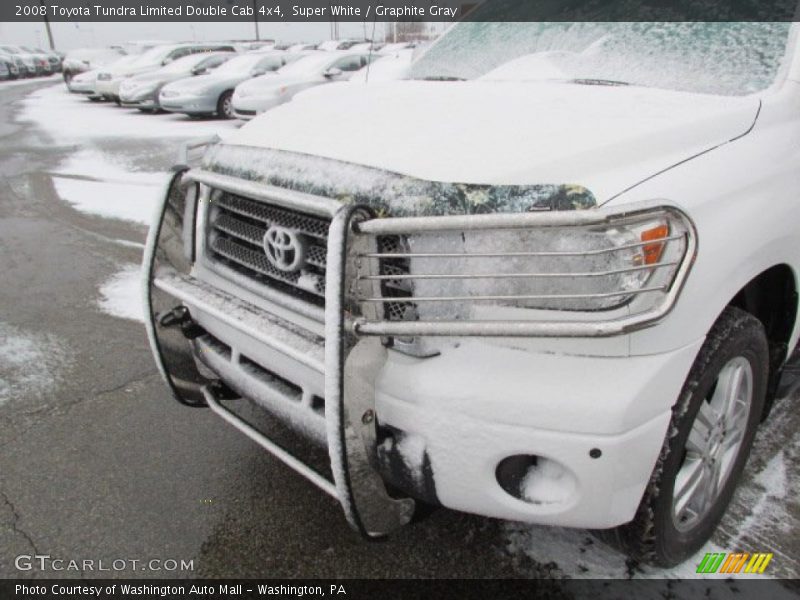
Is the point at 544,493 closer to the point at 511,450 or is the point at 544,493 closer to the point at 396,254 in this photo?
the point at 511,450

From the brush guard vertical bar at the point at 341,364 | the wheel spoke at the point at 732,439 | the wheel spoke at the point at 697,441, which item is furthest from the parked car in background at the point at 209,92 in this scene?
the wheel spoke at the point at 697,441

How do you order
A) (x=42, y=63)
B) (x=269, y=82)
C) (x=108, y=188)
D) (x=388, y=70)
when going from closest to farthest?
1. (x=388, y=70)
2. (x=108, y=188)
3. (x=269, y=82)
4. (x=42, y=63)

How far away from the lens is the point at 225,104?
14500 mm

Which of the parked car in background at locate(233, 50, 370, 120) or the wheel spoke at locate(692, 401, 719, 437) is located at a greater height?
the wheel spoke at locate(692, 401, 719, 437)

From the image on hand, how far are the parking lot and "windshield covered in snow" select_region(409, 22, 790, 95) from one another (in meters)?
1.62

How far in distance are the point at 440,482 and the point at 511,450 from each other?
0.24 meters

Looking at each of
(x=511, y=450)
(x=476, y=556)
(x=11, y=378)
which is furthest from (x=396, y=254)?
(x=11, y=378)

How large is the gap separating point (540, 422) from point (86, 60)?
84.1 ft

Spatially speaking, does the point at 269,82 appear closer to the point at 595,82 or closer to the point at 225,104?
the point at 225,104

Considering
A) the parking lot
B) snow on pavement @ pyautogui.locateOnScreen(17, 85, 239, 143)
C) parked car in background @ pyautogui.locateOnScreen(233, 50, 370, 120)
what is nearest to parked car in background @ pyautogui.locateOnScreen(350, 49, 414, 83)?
the parking lot

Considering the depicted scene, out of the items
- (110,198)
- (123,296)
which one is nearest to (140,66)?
(110,198)

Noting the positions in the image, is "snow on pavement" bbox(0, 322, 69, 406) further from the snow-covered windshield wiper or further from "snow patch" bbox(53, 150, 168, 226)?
the snow-covered windshield wiper

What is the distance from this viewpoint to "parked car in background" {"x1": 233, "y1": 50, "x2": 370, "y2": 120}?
12.5 m

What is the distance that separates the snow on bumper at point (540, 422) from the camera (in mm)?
1604
